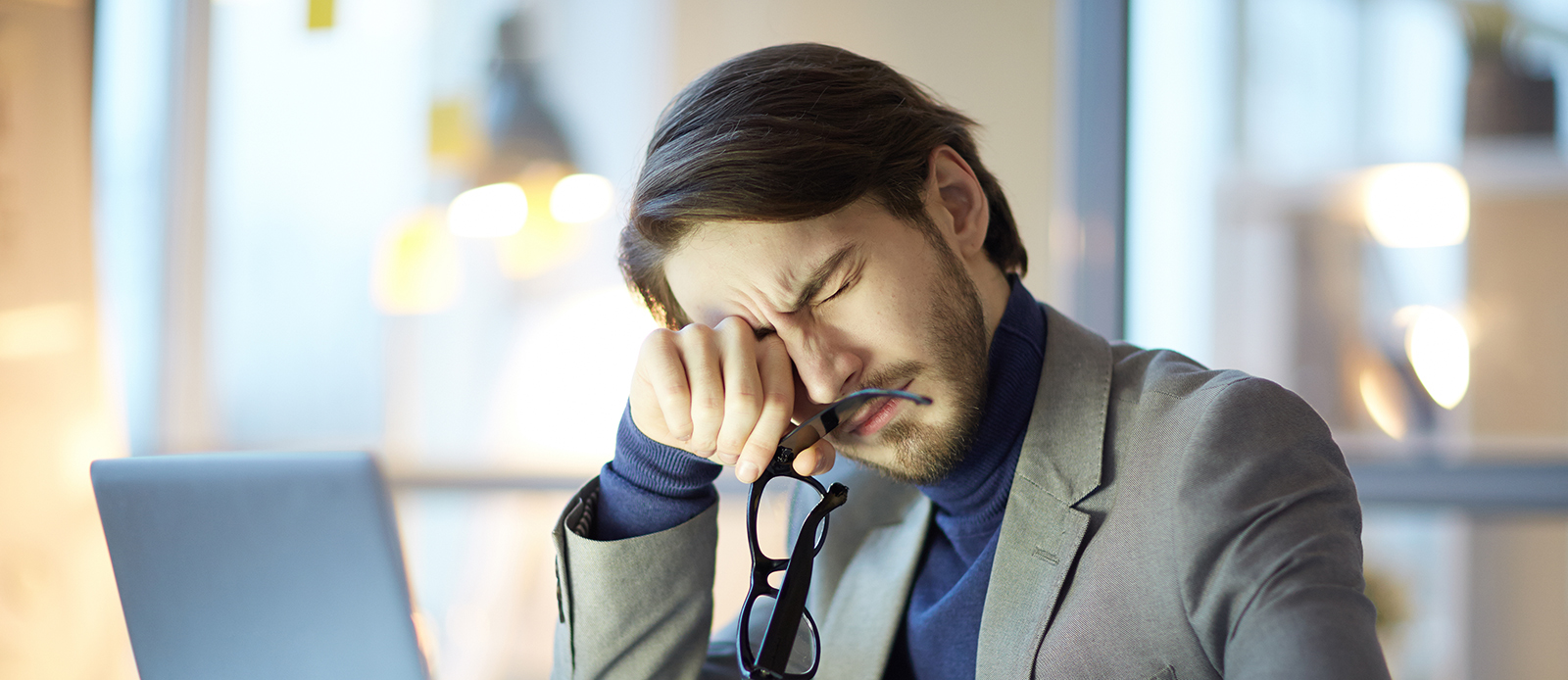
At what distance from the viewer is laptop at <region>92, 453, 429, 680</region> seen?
0.80 meters

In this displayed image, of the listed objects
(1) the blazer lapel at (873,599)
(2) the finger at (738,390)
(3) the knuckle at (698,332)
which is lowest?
(1) the blazer lapel at (873,599)

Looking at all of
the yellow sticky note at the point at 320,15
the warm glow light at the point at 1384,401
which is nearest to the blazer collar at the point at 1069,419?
the warm glow light at the point at 1384,401

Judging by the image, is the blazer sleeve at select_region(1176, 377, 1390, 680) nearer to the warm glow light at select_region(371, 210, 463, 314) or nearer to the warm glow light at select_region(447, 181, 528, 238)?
the warm glow light at select_region(447, 181, 528, 238)

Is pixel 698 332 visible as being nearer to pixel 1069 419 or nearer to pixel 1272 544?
pixel 1069 419

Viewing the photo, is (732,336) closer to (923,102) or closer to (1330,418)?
(923,102)

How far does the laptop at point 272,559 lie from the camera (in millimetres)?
797

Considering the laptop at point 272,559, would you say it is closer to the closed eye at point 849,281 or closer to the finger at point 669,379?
the finger at point 669,379

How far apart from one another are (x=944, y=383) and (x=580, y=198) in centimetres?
184

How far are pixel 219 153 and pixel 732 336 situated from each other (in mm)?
2514

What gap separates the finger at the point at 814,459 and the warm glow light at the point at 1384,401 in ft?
5.92

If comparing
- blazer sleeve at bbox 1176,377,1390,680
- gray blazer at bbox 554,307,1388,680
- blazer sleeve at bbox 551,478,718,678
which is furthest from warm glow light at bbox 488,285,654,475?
blazer sleeve at bbox 1176,377,1390,680

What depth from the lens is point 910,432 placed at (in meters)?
1.06

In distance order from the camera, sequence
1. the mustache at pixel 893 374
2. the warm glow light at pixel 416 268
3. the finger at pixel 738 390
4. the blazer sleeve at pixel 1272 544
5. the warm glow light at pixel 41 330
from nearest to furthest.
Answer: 1. the blazer sleeve at pixel 1272 544
2. the finger at pixel 738 390
3. the mustache at pixel 893 374
4. the warm glow light at pixel 41 330
5. the warm glow light at pixel 416 268

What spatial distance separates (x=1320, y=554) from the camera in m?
0.73
